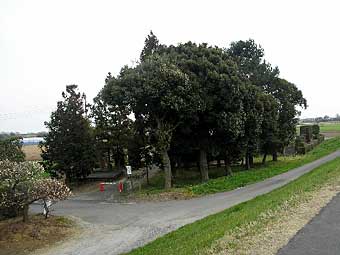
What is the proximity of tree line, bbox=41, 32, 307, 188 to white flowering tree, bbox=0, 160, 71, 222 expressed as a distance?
8402mm

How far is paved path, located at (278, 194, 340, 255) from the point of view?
296 inches

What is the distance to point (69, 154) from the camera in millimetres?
36219

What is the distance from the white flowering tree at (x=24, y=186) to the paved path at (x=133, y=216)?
232 cm

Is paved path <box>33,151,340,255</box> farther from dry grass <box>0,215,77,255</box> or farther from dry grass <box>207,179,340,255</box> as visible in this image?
dry grass <box>207,179,340,255</box>

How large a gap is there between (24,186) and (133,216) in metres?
5.18

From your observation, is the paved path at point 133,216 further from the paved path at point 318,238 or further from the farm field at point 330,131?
the farm field at point 330,131

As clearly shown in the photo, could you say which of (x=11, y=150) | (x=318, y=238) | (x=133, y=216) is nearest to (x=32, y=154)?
(x=11, y=150)

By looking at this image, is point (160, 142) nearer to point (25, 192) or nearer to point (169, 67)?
point (169, 67)

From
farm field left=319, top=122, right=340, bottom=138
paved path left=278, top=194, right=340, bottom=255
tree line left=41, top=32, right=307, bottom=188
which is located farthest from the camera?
farm field left=319, top=122, right=340, bottom=138

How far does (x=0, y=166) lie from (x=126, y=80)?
32.4 feet

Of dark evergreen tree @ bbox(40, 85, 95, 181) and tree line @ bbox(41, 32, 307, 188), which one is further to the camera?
dark evergreen tree @ bbox(40, 85, 95, 181)

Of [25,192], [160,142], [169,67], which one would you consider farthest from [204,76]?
[25,192]

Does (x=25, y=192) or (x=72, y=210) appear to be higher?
(x=25, y=192)

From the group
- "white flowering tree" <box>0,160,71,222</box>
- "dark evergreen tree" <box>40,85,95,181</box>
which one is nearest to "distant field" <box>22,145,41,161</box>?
"dark evergreen tree" <box>40,85,95,181</box>
